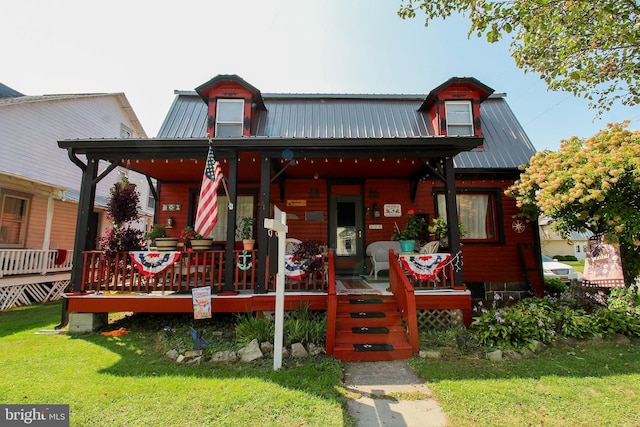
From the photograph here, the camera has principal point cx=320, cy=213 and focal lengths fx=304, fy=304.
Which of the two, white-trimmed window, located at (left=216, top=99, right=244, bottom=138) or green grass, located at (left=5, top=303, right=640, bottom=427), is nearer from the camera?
green grass, located at (left=5, top=303, right=640, bottom=427)

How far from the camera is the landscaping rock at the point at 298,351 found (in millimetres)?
4099

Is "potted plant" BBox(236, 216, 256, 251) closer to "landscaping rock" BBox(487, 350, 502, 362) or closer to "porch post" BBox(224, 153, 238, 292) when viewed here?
"porch post" BBox(224, 153, 238, 292)

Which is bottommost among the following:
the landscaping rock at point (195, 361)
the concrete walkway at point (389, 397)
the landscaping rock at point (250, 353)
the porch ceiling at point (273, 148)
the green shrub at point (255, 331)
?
the concrete walkway at point (389, 397)

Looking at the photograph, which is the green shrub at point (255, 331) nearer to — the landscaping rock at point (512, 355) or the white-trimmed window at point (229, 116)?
the landscaping rock at point (512, 355)

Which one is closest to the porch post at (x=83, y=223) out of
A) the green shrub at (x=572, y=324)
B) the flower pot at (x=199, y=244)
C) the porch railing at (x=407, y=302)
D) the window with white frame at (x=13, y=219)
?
the flower pot at (x=199, y=244)

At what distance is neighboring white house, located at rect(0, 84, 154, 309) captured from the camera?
29.7ft

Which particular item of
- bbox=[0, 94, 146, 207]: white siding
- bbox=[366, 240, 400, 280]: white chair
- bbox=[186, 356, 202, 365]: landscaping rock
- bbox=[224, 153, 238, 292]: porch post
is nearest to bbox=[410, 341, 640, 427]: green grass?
bbox=[186, 356, 202, 365]: landscaping rock

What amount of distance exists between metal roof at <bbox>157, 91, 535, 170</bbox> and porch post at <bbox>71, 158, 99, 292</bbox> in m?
2.73

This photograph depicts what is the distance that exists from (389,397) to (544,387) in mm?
1717

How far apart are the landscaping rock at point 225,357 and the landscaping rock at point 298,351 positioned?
0.75 metres

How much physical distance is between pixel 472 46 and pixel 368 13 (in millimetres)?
2818

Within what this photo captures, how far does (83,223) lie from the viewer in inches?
211

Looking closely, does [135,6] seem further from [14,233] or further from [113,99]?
[113,99]

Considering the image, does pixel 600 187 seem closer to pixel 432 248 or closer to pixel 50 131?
pixel 432 248
